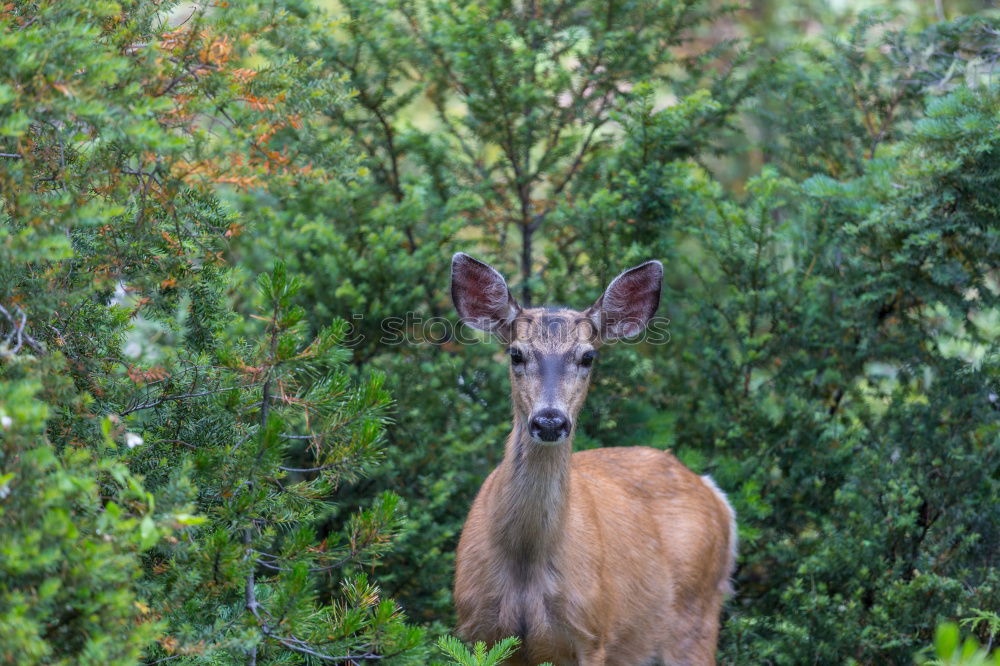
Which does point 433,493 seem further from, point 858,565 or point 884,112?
point 884,112

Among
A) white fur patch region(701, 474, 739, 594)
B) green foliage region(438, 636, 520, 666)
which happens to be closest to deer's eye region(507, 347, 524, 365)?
green foliage region(438, 636, 520, 666)

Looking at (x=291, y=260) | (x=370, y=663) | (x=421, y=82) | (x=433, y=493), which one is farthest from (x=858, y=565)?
(x=421, y=82)

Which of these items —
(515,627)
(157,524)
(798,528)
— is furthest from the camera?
(798,528)

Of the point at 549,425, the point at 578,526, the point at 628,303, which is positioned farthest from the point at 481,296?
the point at 578,526

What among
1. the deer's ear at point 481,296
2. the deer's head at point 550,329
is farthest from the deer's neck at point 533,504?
the deer's ear at point 481,296

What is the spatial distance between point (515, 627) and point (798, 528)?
281 centimetres

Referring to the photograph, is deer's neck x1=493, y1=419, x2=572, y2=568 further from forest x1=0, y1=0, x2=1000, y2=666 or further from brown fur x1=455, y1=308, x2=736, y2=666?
forest x1=0, y1=0, x2=1000, y2=666

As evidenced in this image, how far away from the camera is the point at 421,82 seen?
8.20 metres

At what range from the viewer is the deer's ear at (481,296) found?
5938mm

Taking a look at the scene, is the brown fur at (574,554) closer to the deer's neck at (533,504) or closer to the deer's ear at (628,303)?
the deer's neck at (533,504)

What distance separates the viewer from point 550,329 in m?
5.68

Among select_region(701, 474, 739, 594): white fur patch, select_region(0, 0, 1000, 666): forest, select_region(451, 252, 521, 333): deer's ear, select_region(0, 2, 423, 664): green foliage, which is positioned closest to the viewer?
select_region(0, 2, 423, 664): green foliage

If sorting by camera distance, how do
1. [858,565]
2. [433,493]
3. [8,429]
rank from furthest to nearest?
[433,493] → [858,565] → [8,429]

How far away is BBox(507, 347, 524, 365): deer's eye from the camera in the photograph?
5605mm
